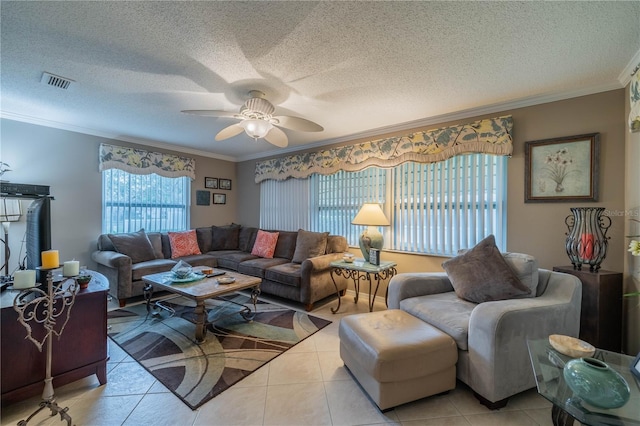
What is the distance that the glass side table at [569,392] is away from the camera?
998mm

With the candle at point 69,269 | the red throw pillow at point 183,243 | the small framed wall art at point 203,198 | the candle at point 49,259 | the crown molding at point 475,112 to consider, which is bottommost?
the red throw pillow at point 183,243

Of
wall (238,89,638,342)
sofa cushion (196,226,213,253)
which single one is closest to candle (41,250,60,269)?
sofa cushion (196,226,213,253)

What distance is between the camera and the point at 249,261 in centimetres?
391

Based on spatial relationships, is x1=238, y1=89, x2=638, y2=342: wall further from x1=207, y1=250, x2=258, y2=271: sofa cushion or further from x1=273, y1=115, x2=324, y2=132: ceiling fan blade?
x1=207, y1=250, x2=258, y2=271: sofa cushion

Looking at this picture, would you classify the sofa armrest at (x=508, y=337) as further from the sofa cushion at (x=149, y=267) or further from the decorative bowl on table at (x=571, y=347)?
the sofa cushion at (x=149, y=267)

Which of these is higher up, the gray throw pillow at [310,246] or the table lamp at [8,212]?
the table lamp at [8,212]

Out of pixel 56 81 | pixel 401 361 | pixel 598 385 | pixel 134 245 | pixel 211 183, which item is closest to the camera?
pixel 598 385

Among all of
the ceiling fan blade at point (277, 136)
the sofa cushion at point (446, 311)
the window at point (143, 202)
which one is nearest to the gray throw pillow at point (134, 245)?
the window at point (143, 202)

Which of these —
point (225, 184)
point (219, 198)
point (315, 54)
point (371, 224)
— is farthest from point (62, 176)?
point (371, 224)

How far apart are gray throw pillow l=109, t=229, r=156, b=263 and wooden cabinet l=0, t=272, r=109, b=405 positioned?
6.19ft

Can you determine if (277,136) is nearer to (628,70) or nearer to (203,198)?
(628,70)

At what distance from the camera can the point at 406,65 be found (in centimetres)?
200

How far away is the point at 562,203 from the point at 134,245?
203 inches

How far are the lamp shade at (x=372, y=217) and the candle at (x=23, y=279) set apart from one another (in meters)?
2.80
